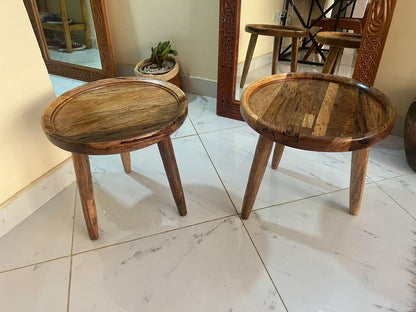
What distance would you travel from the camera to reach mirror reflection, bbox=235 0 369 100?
1.24 meters

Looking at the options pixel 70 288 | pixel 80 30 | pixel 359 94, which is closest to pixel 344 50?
pixel 359 94

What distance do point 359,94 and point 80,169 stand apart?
885mm

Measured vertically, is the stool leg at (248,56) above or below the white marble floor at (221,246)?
above

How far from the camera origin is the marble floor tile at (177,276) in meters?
0.77

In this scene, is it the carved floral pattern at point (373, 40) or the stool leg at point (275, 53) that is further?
the stool leg at point (275, 53)

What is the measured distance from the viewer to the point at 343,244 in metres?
0.92

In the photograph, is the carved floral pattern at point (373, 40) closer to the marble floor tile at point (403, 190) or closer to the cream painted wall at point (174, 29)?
the marble floor tile at point (403, 190)

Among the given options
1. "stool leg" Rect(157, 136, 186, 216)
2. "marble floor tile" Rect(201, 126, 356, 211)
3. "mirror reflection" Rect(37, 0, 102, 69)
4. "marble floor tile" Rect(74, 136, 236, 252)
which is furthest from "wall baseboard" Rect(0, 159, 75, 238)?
"mirror reflection" Rect(37, 0, 102, 69)

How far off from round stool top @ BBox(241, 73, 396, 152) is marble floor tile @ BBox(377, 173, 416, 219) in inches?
18.1

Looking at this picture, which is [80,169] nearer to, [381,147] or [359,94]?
[359,94]

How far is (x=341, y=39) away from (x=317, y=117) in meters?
0.67

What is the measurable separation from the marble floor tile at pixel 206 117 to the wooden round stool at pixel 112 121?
63 cm

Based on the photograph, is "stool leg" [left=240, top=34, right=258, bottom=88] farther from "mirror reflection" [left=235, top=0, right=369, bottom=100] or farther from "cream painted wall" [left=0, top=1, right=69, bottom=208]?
"cream painted wall" [left=0, top=1, right=69, bottom=208]

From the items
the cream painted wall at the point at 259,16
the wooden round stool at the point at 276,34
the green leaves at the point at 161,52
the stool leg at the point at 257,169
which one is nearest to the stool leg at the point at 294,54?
the wooden round stool at the point at 276,34
